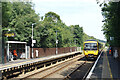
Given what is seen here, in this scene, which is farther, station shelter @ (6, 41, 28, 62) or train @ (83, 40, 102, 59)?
train @ (83, 40, 102, 59)

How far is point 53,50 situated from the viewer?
41594mm

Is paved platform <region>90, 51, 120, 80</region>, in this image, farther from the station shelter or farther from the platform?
the station shelter

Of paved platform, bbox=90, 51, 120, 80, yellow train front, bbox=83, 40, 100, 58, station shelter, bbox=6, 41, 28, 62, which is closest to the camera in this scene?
paved platform, bbox=90, 51, 120, 80

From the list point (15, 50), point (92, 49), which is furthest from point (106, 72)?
point (15, 50)

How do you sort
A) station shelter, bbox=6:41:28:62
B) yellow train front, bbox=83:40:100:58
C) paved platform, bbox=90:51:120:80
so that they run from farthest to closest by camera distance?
yellow train front, bbox=83:40:100:58 < station shelter, bbox=6:41:28:62 < paved platform, bbox=90:51:120:80

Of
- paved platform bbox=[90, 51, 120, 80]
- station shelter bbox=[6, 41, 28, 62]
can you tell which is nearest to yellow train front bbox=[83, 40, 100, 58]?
paved platform bbox=[90, 51, 120, 80]

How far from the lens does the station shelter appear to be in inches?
895

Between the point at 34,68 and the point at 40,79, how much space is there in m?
5.65

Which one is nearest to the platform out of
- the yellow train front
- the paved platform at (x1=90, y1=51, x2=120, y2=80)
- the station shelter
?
the paved platform at (x1=90, y1=51, x2=120, y2=80)

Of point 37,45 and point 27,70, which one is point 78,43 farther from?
point 27,70

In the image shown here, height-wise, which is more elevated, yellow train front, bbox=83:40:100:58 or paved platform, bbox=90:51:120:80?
yellow train front, bbox=83:40:100:58

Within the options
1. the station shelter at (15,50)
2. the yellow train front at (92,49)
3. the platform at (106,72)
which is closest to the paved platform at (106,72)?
the platform at (106,72)

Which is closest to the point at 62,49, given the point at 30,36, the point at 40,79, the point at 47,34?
the point at 47,34

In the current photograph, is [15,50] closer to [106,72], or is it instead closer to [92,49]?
[92,49]
